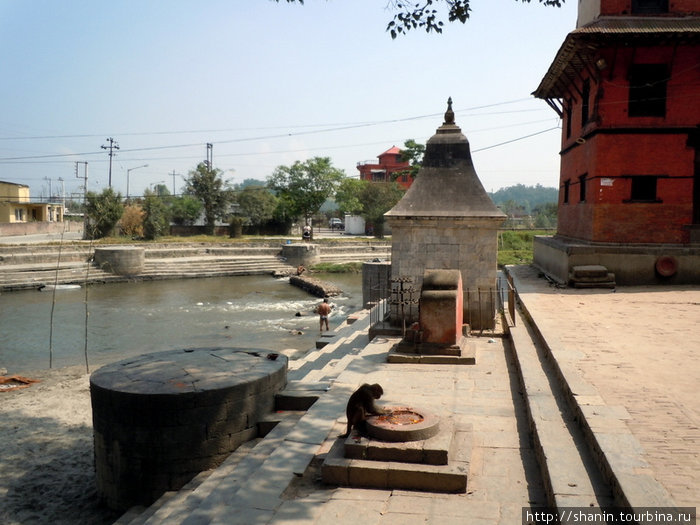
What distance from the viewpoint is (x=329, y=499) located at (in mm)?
4602

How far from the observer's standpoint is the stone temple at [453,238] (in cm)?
1112

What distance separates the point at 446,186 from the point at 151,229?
33359 mm

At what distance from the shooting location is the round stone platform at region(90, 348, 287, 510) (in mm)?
6566

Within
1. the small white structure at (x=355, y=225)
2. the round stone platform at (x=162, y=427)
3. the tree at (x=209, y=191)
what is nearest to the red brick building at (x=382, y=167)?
the small white structure at (x=355, y=225)

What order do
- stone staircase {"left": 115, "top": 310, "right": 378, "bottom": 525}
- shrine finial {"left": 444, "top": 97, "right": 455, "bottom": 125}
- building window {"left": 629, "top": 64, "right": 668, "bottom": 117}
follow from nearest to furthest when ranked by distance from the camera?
stone staircase {"left": 115, "top": 310, "right": 378, "bottom": 525} < shrine finial {"left": 444, "top": 97, "right": 455, "bottom": 125} < building window {"left": 629, "top": 64, "right": 668, "bottom": 117}

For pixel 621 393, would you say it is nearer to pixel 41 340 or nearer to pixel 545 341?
pixel 545 341

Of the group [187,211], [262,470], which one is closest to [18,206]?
[187,211]

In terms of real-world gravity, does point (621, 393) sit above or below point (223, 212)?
below

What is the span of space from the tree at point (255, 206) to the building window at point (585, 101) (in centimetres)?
3576

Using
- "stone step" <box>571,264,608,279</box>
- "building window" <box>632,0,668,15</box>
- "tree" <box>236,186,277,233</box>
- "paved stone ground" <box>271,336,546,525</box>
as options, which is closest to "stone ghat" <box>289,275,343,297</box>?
"stone step" <box>571,264,608,279</box>

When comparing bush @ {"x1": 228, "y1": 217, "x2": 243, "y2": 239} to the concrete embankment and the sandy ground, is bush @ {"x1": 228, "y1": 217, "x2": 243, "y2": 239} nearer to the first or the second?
the concrete embankment

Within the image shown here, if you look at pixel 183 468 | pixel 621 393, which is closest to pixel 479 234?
pixel 621 393

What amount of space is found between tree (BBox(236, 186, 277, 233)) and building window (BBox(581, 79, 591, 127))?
117ft

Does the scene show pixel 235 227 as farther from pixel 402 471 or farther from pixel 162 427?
pixel 402 471
